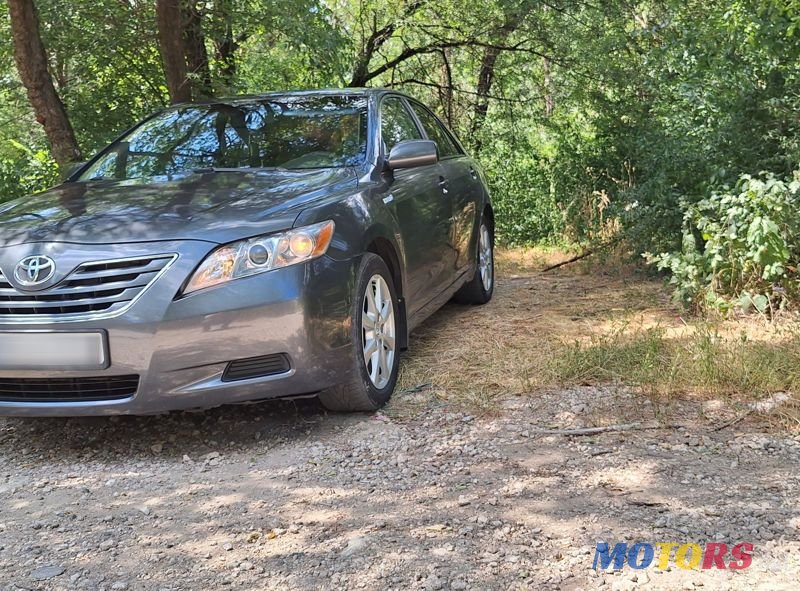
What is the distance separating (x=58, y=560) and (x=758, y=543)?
2.17m

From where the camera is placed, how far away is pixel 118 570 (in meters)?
2.54

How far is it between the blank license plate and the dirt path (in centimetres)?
47

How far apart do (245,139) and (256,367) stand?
5.33ft

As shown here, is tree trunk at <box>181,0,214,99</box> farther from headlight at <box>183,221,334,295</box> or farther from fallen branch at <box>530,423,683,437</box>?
fallen branch at <box>530,423,683,437</box>

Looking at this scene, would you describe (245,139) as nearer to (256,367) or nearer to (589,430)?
(256,367)

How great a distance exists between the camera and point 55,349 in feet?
10.8

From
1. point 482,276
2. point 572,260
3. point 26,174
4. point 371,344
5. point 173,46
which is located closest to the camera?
point 371,344

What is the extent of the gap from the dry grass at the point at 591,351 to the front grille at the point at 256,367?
75cm

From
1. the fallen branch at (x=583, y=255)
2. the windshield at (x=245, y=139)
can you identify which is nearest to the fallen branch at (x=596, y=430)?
the windshield at (x=245, y=139)

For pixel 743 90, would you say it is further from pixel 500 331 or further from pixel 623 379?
pixel 623 379

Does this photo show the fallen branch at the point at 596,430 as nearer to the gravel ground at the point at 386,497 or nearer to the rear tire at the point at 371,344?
the gravel ground at the point at 386,497

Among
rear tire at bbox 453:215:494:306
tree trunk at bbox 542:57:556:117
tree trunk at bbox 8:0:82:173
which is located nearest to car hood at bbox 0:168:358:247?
rear tire at bbox 453:215:494:306

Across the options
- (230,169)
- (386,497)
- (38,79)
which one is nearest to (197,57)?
A: (38,79)

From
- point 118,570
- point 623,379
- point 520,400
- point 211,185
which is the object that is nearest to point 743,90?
point 623,379
